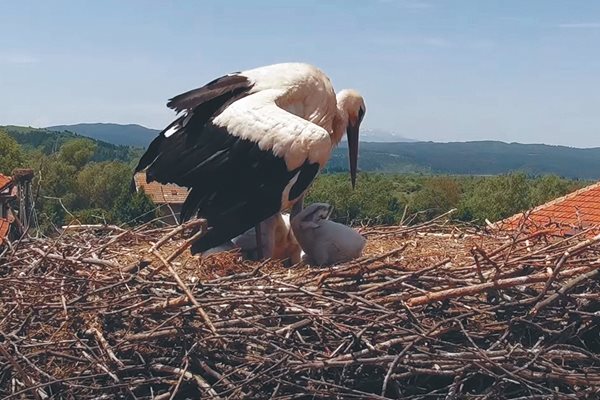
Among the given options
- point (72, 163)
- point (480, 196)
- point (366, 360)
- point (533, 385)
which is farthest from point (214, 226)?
point (72, 163)

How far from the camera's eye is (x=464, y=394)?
3.36m

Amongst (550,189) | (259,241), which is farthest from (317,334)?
(550,189)

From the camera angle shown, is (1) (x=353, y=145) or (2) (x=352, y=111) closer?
(2) (x=352, y=111)

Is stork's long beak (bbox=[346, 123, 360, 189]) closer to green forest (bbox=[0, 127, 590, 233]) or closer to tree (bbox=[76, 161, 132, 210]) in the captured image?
green forest (bbox=[0, 127, 590, 233])

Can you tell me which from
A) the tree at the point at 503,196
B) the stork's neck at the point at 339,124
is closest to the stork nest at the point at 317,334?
the stork's neck at the point at 339,124

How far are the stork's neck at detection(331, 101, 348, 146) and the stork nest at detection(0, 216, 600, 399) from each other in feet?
5.30

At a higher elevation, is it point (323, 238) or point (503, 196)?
point (323, 238)

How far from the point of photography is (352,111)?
5.55m

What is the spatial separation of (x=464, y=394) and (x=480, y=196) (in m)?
24.8

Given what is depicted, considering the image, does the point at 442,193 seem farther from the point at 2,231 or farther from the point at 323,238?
the point at 323,238

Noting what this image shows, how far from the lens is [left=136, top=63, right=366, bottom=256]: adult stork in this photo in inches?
184

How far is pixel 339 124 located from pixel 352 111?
148 millimetres

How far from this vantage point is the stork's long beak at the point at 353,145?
5715mm

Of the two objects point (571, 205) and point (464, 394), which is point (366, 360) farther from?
point (571, 205)
